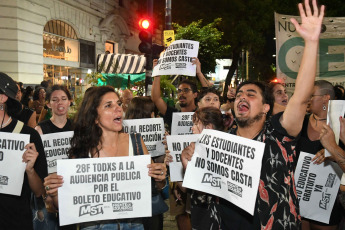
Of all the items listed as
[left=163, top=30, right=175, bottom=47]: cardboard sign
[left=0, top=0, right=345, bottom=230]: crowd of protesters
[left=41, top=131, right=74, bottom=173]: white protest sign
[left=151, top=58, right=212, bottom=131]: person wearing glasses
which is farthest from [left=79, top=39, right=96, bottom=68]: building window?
[left=0, top=0, right=345, bottom=230]: crowd of protesters

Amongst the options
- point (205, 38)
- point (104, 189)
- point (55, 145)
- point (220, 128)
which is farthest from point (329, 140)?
point (205, 38)

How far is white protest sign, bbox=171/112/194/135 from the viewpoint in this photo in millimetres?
5804

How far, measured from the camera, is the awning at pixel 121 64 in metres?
17.3

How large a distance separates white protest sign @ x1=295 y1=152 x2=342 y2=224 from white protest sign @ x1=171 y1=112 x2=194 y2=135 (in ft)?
6.58

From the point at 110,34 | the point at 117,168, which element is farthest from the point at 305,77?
the point at 110,34

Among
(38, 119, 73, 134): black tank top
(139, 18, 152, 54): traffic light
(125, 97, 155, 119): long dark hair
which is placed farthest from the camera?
(139, 18, 152, 54): traffic light

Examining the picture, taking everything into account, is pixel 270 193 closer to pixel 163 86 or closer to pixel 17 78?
pixel 163 86

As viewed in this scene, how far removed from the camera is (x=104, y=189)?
3.19m

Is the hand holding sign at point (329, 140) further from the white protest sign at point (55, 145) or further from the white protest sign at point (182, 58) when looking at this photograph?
the white protest sign at point (182, 58)

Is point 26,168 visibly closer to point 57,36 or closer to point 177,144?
point 177,144

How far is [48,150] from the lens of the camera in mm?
4535

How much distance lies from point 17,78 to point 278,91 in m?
11.5

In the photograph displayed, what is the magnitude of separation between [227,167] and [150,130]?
97.3 inches

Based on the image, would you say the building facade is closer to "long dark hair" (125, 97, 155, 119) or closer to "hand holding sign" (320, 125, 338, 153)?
"long dark hair" (125, 97, 155, 119)
